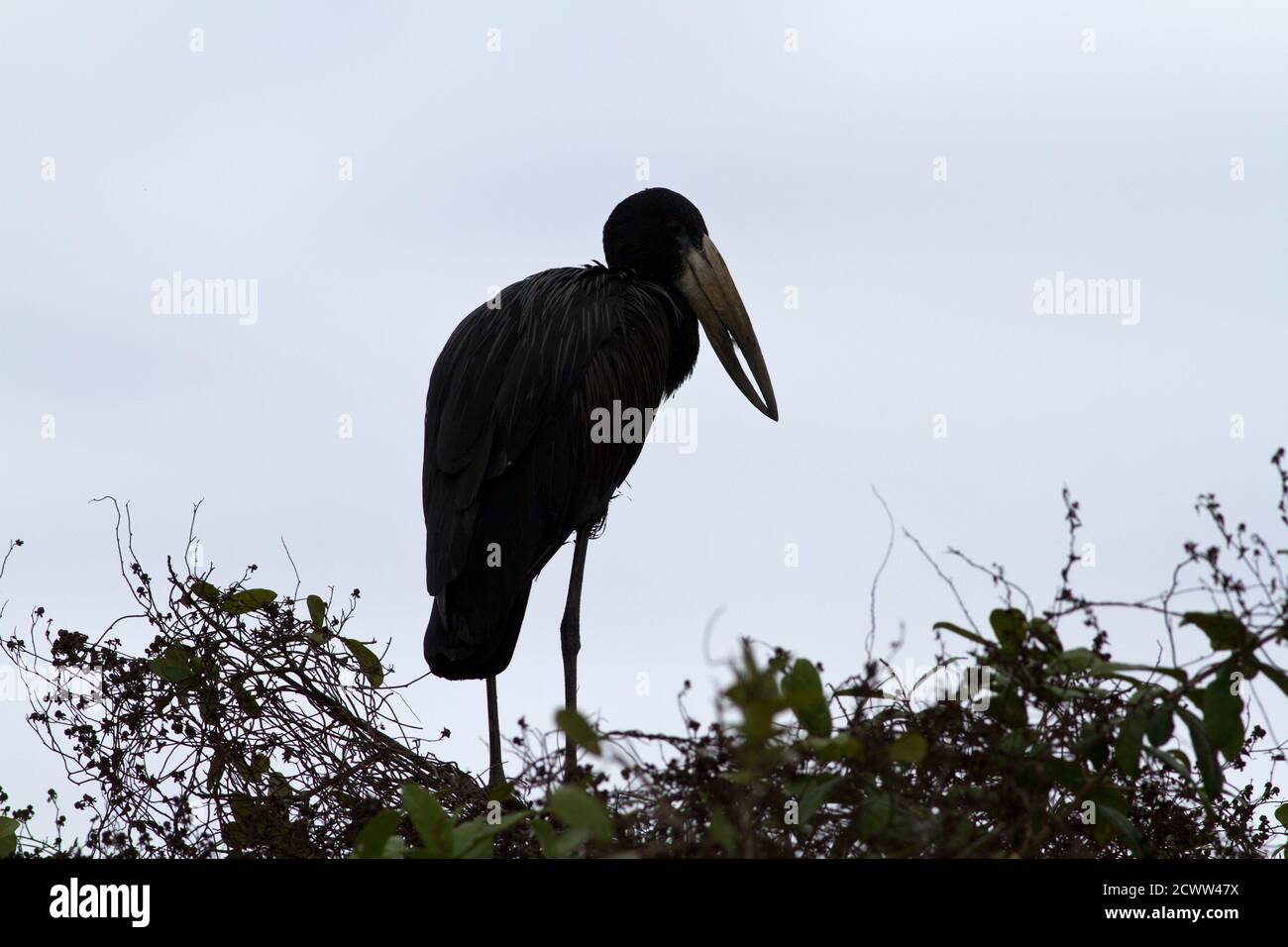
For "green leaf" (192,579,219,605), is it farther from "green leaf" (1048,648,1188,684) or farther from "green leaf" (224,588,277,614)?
"green leaf" (1048,648,1188,684)

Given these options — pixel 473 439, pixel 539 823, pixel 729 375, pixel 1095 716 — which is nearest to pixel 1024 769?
pixel 1095 716

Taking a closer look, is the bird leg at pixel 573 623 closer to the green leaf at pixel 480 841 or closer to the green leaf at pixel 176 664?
the green leaf at pixel 176 664

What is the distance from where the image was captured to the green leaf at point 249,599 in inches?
216

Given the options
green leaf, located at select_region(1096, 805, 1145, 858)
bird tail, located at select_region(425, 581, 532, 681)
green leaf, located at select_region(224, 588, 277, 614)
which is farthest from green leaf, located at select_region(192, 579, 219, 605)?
green leaf, located at select_region(1096, 805, 1145, 858)

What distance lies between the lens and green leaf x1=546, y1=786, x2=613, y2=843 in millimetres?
2691

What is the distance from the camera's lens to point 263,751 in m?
5.31

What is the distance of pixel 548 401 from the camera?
6676 mm

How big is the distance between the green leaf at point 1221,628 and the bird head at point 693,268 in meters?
4.85

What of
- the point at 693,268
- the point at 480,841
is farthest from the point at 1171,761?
the point at 693,268

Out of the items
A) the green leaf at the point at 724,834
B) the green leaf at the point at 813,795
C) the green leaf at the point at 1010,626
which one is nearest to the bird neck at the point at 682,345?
the green leaf at the point at 1010,626

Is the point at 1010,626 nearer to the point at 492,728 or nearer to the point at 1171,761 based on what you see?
the point at 1171,761
